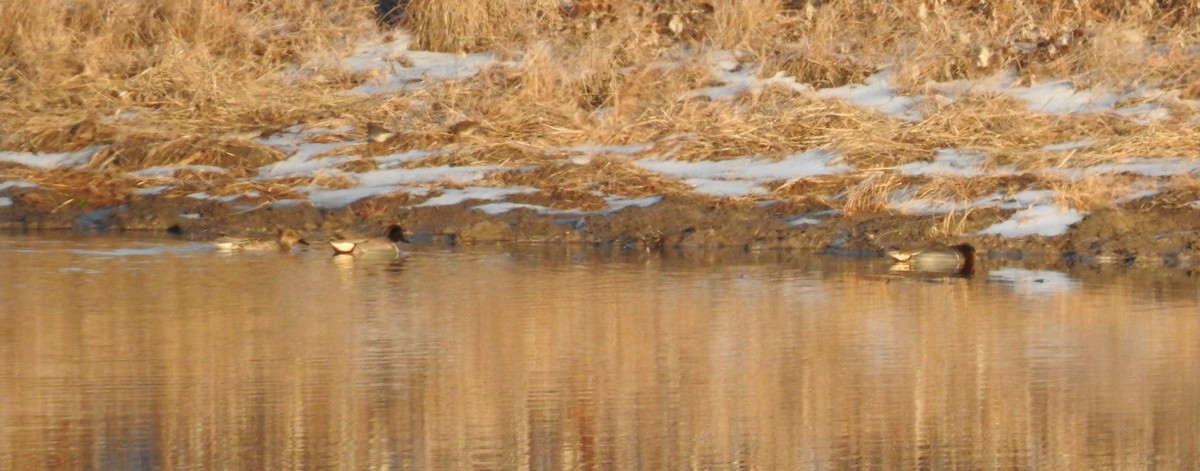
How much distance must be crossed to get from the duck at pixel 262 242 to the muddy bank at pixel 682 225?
2.64 ft

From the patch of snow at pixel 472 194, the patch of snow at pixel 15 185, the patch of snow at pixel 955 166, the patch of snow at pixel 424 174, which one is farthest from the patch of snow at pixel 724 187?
the patch of snow at pixel 15 185

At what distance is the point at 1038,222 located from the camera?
45.6 feet

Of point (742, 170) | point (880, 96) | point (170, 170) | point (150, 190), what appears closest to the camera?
point (742, 170)

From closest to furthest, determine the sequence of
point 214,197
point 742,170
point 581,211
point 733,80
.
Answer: point 581,211
point 742,170
point 214,197
point 733,80

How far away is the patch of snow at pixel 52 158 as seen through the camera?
16969 mm

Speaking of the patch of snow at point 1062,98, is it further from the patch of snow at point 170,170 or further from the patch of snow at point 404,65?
the patch of snow at point 170,170

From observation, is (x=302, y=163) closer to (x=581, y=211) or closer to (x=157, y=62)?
(x=581, y=211)

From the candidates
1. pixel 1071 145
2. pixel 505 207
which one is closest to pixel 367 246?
pixel 505 207

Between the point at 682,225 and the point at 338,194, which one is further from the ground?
the point at 338,194

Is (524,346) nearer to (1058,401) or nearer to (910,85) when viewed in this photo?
(1058,401)

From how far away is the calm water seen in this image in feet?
22.9

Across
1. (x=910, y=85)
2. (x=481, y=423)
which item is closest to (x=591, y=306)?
(x=481, y=423)

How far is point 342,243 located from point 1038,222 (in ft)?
14.7

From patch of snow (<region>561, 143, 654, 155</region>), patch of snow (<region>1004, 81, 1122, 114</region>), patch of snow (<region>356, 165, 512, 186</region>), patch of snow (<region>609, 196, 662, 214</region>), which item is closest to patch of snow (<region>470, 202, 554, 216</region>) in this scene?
patch of snow (<region>609, 196, 662, 214</region>)
